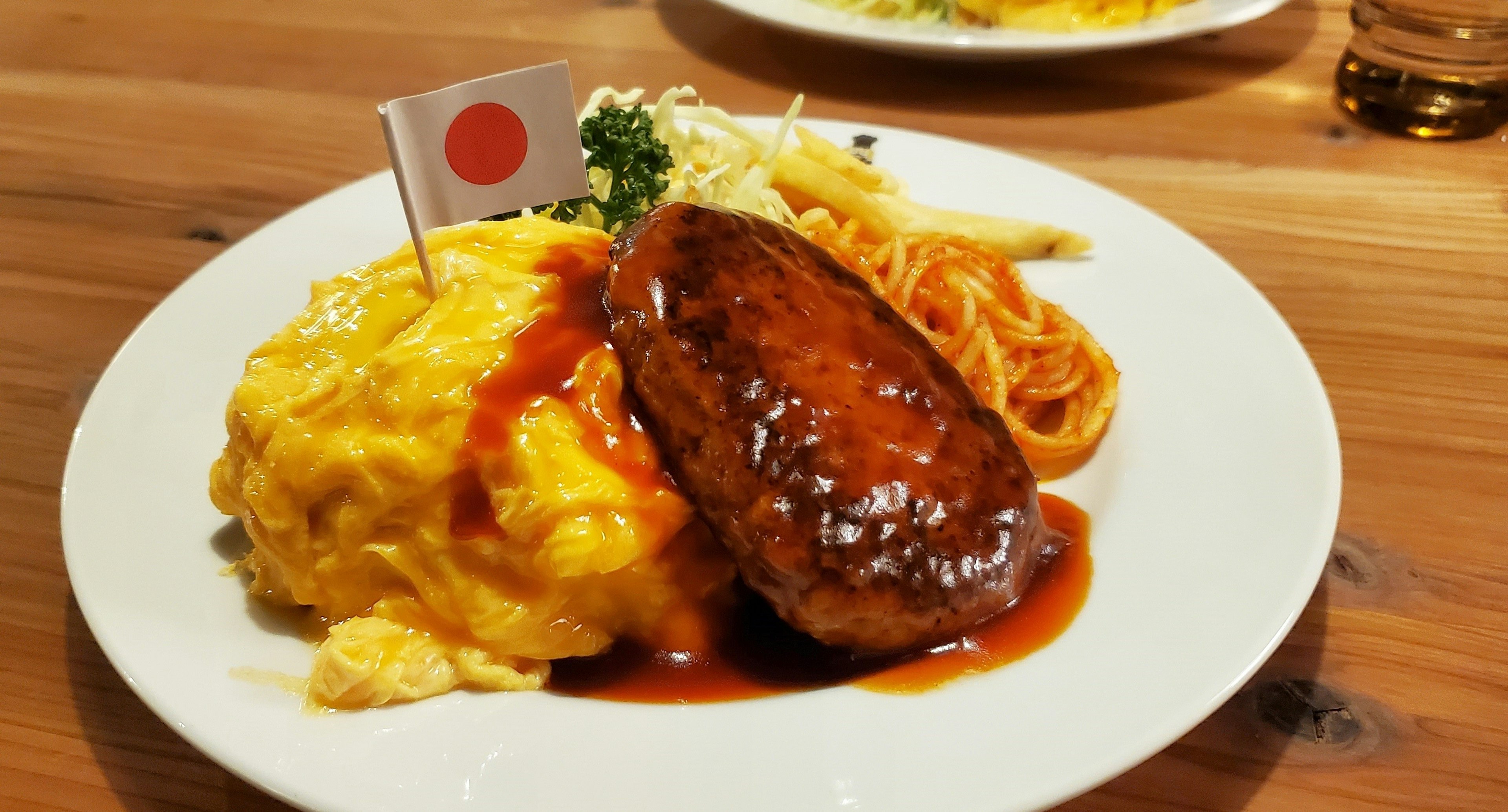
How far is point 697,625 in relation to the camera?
90.7 inches

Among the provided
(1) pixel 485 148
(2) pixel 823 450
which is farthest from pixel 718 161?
(2) pixel 823 450

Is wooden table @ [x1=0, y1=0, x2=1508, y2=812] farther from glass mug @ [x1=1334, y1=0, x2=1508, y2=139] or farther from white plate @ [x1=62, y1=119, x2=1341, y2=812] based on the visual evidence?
white plate @ [x1=62, y1=119, x2=1341, y2=812]

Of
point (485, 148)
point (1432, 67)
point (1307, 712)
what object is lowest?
point (1307, 712)

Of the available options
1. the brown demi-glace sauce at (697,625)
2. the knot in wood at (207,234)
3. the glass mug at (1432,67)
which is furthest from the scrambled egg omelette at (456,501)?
the glass mug at (1432,67)

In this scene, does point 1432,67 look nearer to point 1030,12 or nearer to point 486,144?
point 1030,12

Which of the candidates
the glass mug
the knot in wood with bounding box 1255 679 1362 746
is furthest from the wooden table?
the glass mug

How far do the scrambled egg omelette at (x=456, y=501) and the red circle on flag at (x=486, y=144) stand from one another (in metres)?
0.32

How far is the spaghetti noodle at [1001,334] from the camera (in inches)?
111

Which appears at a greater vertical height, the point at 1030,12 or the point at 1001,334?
the point at 1030,12

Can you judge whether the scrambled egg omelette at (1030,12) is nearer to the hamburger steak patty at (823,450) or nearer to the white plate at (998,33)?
the white plate at (998,33)

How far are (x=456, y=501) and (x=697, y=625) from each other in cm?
60

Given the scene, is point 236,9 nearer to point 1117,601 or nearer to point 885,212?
point 885,212

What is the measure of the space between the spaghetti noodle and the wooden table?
0.71m

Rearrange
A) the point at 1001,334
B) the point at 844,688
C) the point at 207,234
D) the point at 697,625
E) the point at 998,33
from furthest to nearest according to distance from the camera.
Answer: the point at 998,33, the point at 207,234, the point at 1001,334, the point at 697,625, the point at 844,688
